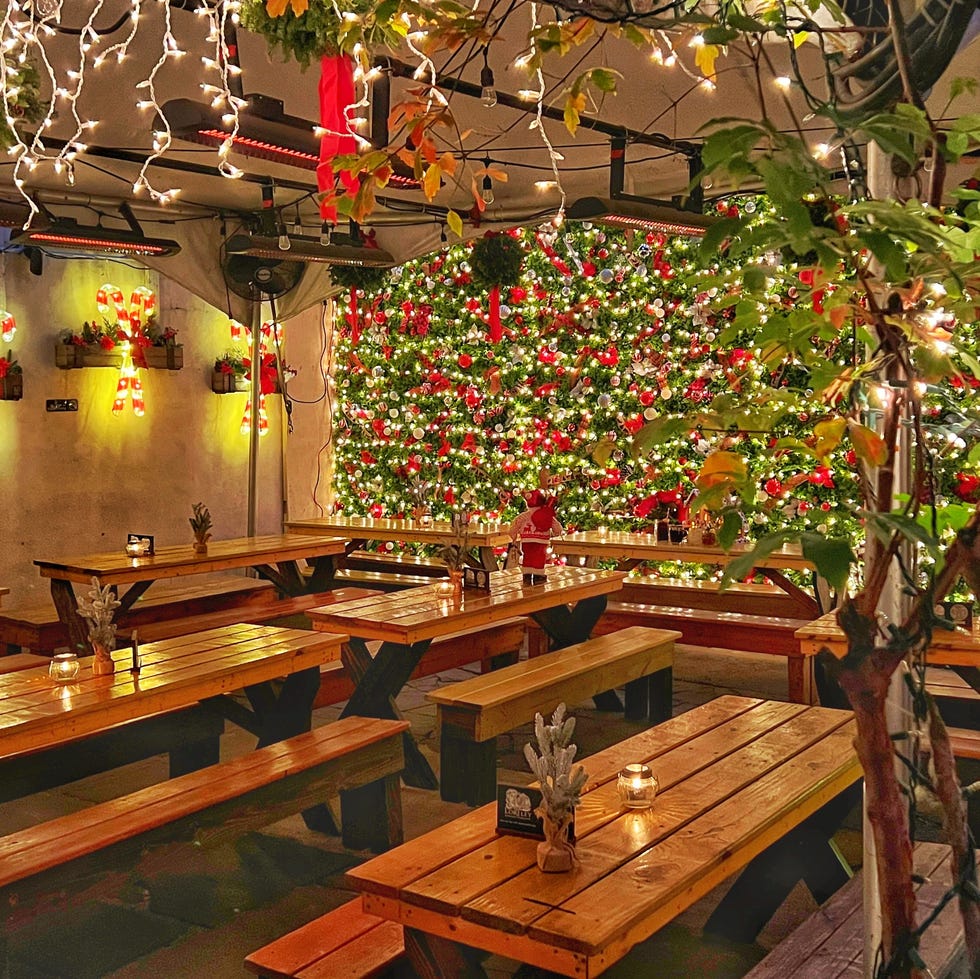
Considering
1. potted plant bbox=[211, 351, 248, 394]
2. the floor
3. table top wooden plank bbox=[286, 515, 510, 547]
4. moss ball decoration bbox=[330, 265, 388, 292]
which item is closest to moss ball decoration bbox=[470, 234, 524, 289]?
moss ball decoration bbox=[330, 265, 388, 292]

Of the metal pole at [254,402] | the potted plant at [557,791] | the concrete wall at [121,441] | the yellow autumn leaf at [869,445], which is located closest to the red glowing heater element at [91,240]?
the concrete wall at [121,441]

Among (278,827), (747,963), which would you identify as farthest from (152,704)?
(747,963)

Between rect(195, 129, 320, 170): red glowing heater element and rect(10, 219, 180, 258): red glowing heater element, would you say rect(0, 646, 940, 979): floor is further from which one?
rect(10, 219, 180, 258): red glowing heater element

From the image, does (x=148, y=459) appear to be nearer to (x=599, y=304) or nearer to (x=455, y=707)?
(x=599, y=304)

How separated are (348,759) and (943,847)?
6.25ft

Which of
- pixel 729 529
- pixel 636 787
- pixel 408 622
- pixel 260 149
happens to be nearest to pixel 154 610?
pixel 408 622

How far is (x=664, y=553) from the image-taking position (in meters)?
6.89

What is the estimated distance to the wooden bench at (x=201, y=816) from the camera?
2.95m

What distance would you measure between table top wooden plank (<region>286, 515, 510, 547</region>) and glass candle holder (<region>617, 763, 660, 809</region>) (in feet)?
15.0

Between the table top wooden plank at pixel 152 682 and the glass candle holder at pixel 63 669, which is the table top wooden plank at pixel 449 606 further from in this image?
the glass candle holder at pixel 63 669

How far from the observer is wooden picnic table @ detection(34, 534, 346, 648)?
6.30 metres

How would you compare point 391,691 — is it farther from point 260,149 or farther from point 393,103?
point 393,103

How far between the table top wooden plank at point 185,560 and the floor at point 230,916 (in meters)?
1.36

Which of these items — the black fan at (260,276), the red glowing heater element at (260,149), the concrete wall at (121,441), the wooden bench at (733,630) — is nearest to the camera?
the red glowing heater element at (260,149)
